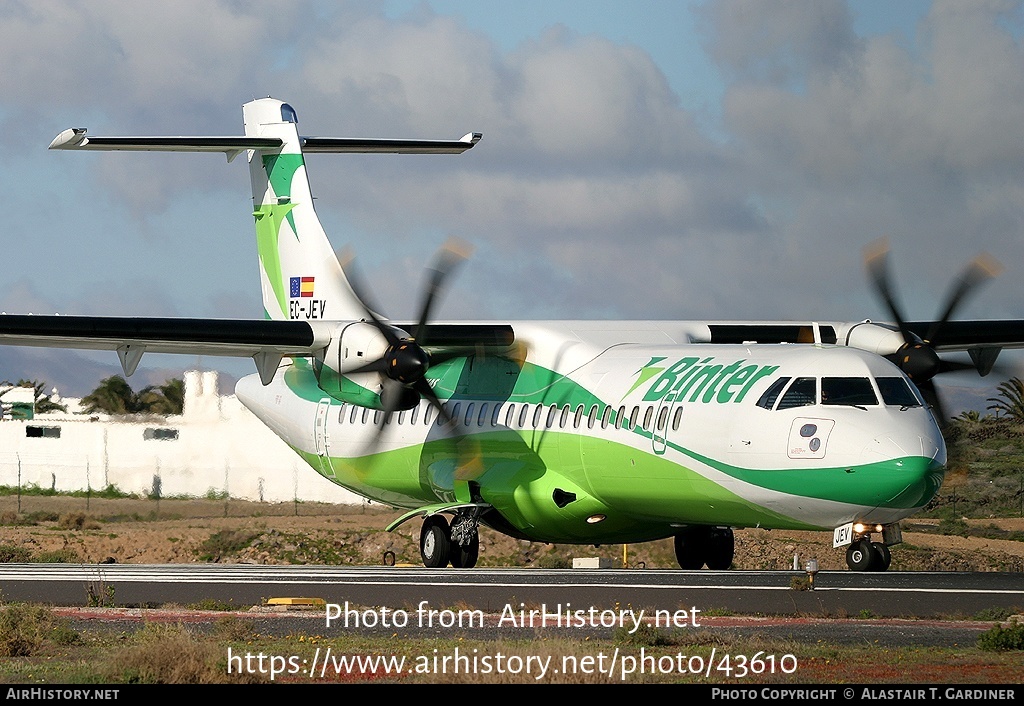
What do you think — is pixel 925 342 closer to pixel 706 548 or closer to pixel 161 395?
pixel 706 548

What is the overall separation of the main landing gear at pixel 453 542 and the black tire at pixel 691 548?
Result: 3.31 meters

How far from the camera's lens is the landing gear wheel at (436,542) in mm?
22844

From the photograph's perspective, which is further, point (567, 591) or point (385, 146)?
point (385, 146)

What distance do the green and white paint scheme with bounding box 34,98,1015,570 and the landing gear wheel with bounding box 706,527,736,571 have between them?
0.08 ft

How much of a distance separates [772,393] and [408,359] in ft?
18.2

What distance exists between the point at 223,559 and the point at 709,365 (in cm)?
1594

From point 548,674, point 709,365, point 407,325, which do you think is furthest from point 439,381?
point 548,674

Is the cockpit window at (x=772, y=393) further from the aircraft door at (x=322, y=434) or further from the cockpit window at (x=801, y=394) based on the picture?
the aircraft door at (x=322, y=434)

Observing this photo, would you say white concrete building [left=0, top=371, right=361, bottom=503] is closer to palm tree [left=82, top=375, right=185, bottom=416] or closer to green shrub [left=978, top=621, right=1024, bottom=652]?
palm tree [left=82, top=375, right=185, bottom=416]

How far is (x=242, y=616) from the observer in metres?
14.9

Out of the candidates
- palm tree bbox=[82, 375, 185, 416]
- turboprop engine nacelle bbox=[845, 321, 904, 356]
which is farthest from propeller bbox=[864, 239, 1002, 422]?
palm tree bbox=[82, 375, 185, 416]

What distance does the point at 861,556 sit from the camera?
2089cm

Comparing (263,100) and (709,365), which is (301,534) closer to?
(263,100)

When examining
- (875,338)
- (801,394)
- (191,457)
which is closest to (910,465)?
(801,394)
